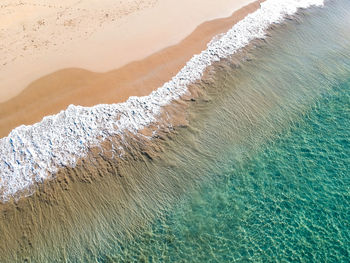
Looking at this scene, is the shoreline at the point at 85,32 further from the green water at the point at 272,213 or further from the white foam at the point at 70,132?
the green water at the point at 272,213

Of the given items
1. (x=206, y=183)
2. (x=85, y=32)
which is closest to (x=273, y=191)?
(x=206, y=183)

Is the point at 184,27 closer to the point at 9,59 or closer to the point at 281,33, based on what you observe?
the point at 281,33

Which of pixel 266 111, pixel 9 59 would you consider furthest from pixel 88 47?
pixel 266 111

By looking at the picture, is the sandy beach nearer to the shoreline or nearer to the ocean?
the shoreline

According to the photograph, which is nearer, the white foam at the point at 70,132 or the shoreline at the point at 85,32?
the white foam at the point at 70,132

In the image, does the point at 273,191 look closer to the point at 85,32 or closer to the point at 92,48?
the point at 92,48

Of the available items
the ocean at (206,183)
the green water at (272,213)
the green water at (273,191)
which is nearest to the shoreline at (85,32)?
the ocean at (206,183)
